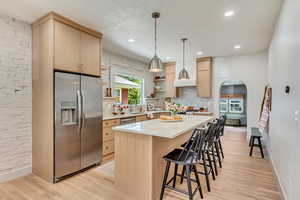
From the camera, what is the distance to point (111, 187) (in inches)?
97.5

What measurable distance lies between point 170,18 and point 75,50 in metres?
1.83

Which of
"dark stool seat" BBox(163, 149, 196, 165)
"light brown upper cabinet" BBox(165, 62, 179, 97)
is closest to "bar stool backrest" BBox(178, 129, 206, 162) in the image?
"dark stool seat" BBox(163, 149, 196, 165)

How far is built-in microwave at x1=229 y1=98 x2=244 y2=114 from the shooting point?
7948mm

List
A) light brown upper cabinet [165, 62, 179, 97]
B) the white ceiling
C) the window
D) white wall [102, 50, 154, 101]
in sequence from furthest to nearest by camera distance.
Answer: light brown upper cabinet [165, 62, 179, 97], the window, white wall [102, 50, 154, 101], the white ceiling

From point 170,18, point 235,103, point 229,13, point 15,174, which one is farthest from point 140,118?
point 235,103

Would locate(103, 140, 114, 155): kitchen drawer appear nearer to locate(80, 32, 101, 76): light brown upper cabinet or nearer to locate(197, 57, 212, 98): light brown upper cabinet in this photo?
locate(80, 32, 101, 76): light brown upper cabinet

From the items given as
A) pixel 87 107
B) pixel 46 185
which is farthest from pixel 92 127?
pixel 46 185

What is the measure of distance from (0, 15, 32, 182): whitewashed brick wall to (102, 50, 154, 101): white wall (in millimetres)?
1974

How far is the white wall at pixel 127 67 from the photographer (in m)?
4.76

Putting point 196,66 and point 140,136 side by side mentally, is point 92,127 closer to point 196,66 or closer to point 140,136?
point 140,136

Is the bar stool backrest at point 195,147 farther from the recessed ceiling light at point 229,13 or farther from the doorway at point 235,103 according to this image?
the doorway at point 235,103

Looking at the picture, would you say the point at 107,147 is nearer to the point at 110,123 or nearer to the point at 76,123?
the point at 110,123

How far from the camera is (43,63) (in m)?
2.77

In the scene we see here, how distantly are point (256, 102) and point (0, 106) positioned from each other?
641 cm
